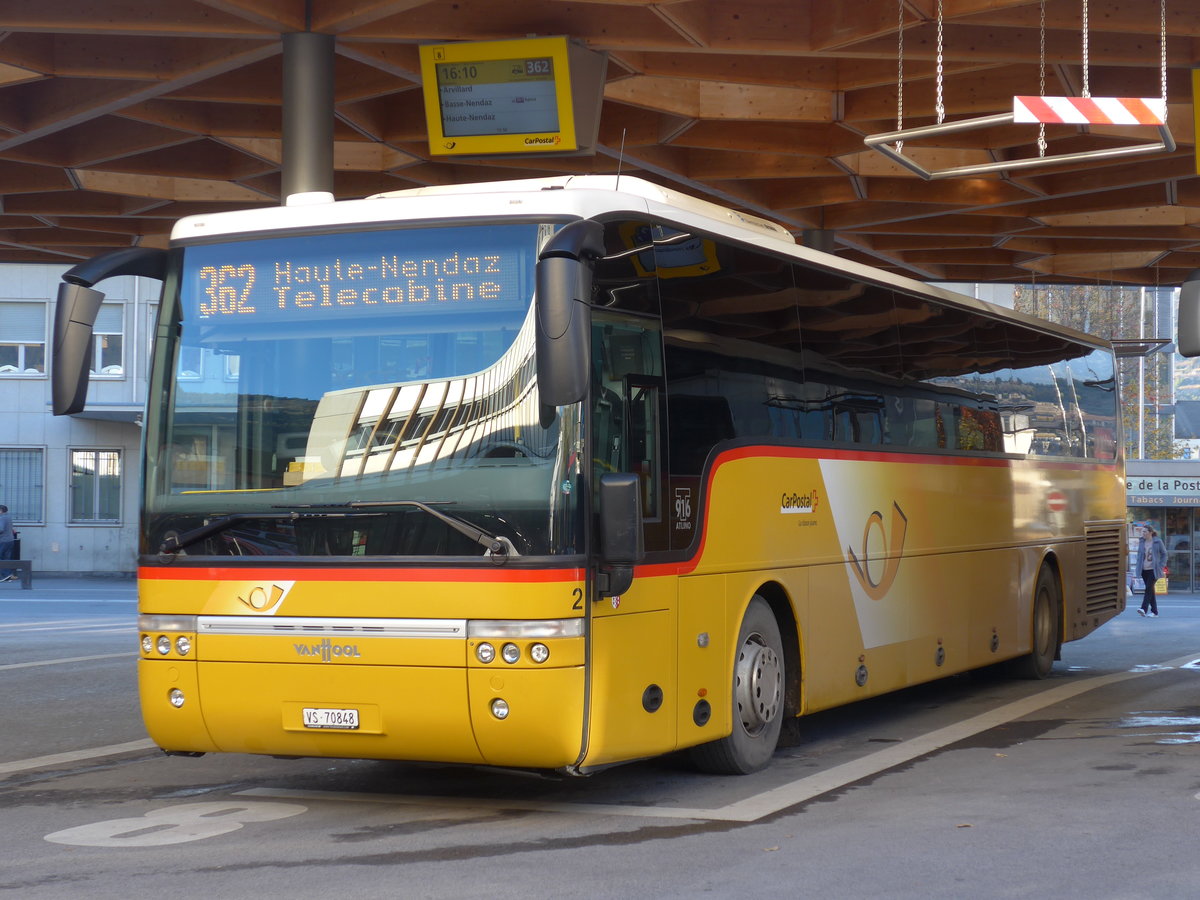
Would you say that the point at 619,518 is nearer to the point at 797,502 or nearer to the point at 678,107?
the point at 797,502

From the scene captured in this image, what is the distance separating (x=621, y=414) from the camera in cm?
821

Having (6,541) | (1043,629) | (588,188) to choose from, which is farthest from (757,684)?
(6,541)

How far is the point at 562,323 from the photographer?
735 cm

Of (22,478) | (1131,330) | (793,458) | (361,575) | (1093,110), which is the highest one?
(1131,330)

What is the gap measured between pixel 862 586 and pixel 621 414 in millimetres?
3633

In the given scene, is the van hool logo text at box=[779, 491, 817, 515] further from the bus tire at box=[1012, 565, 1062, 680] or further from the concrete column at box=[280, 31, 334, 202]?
the bus tire at box=[1012, 565, 1062, 680]

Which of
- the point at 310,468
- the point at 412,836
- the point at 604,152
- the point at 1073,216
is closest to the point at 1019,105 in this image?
the point at 310,468

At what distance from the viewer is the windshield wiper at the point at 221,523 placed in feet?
26.4

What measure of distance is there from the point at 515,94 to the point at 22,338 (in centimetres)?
3233

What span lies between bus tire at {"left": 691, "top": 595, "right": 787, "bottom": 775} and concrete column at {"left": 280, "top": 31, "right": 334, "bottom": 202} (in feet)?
18.0

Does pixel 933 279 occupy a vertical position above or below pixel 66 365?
above

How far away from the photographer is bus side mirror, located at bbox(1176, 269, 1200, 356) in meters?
12.4

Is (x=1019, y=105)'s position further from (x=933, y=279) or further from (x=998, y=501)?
(x=933, y=279)

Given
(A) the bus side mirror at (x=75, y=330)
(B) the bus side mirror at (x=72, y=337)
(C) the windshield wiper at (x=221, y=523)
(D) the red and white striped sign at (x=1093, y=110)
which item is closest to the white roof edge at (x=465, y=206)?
(A) the bus side mirror at (x=75, y=330)
